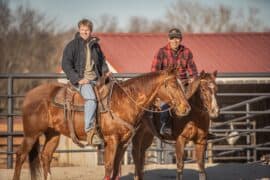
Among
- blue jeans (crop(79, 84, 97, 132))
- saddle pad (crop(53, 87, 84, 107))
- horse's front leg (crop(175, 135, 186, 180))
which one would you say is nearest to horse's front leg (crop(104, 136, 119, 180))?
blue jeans (crop(79, 84, 97, 132))

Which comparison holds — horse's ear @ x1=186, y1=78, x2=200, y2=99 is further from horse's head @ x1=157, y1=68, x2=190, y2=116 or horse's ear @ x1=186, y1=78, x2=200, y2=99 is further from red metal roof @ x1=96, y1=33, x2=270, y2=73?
red metal roof @ x1=96, y1=33, x2=270, y2=73

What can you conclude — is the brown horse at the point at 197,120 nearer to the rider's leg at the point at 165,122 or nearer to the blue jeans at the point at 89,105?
the rider's leg at the point at 165,122

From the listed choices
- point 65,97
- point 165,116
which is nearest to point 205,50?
point 165,116

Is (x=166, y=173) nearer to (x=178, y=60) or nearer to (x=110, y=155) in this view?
(x=178, y=60)

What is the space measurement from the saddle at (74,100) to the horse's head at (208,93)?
4.10ft

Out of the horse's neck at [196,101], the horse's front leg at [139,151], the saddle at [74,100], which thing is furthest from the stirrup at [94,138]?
the horse's neck at [196,101]

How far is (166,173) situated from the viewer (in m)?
10.5

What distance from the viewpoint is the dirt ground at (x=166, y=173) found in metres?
9.98

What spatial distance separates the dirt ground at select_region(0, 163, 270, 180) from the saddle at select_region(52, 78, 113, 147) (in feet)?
5.67

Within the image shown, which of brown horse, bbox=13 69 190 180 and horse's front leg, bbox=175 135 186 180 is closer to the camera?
brown horse, bbox=13 69 190 180

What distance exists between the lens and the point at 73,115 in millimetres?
8367

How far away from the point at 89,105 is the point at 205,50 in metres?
14.8

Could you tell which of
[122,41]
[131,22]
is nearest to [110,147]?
[122,41]

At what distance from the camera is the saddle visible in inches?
319
